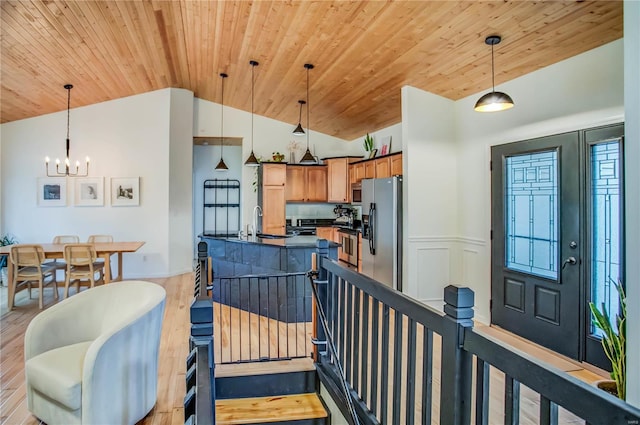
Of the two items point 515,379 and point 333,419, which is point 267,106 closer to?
point 333,419

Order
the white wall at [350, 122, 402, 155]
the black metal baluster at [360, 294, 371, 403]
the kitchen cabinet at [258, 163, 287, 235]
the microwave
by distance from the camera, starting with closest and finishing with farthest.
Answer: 1. the black metal baluster at [360, 294, 371, 403]
2. the white wall at [350, 122, 402, 155]
3. the microwave
4. the kitchen cabinet at [258, 163, 287, 235]

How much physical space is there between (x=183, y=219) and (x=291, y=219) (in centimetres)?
226

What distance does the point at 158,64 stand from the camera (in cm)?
561

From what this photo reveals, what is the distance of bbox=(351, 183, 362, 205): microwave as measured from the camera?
7370 millimetres

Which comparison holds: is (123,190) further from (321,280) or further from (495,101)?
(495,101)

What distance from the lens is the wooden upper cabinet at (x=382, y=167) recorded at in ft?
20.0

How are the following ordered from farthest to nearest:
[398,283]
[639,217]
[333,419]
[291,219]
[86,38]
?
[291,219], [398,283], [86,38], [333,419], [639,217]

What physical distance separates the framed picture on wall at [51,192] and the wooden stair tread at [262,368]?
17.2 feet

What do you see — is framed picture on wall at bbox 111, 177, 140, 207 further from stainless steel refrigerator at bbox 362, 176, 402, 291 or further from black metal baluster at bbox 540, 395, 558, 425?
black metal baluster at bbox 540, 395, 558, 425

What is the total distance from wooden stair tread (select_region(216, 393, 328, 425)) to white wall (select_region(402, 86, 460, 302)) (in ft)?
7.66

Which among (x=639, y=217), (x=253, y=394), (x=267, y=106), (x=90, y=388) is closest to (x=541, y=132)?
(x=639, y=217)

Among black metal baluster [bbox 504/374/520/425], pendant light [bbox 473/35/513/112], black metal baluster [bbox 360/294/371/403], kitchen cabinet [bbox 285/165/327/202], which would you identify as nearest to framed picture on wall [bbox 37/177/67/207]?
kitchen cabinet [bbox 285/165/327/202]

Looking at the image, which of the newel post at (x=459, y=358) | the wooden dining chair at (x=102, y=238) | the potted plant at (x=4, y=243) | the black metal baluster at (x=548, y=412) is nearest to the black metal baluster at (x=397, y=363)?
the newel post at (x=459, y=358)

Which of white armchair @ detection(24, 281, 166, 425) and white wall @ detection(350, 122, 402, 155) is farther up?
white wall @ detection(350, 122, 402, 155)
